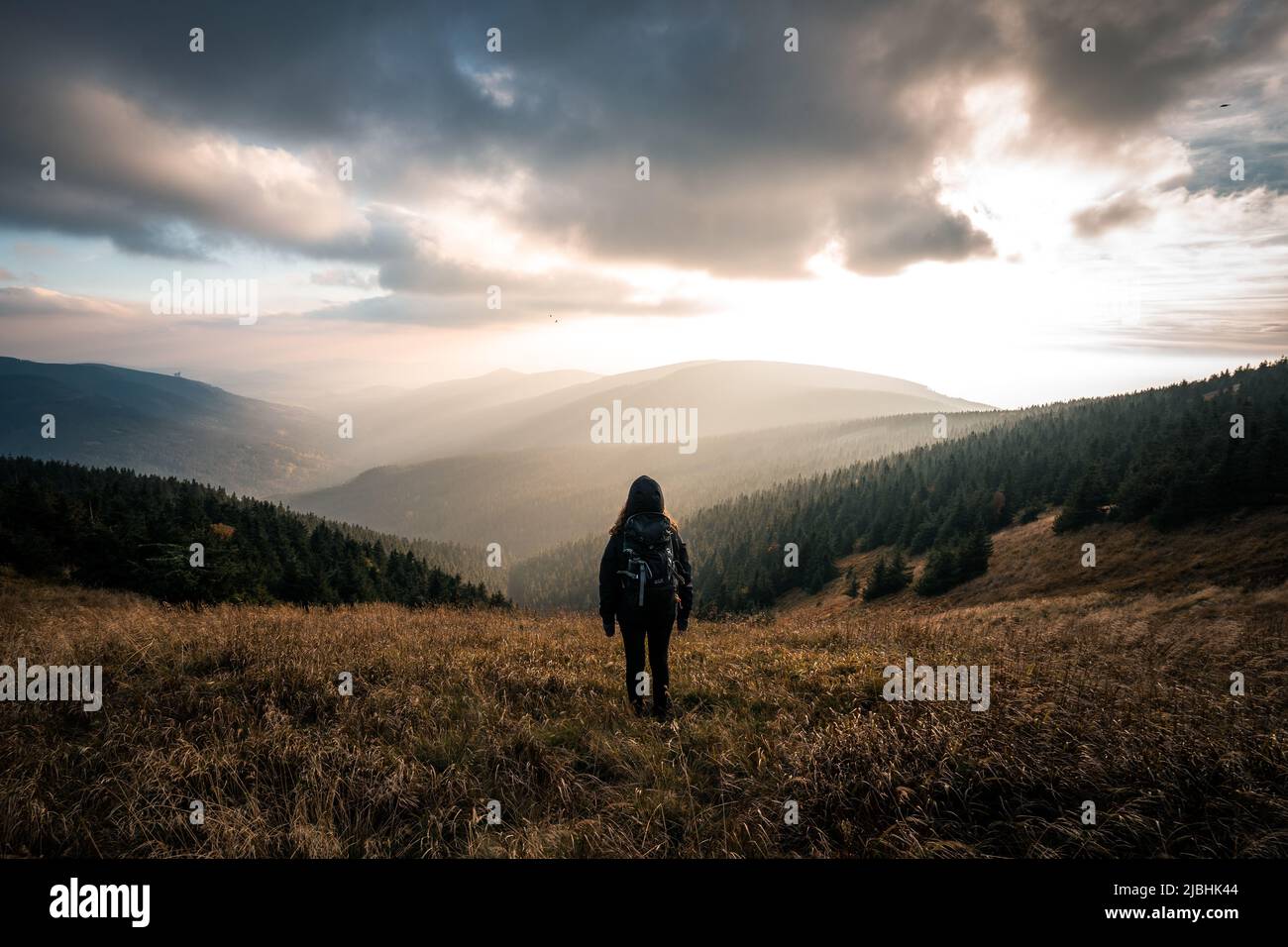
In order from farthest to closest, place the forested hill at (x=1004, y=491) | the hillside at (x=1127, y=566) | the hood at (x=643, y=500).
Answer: the forested hill at (x=1004, y=491) < the hillside at (x=1127, y=566) < the hood at (x=643, y=500)

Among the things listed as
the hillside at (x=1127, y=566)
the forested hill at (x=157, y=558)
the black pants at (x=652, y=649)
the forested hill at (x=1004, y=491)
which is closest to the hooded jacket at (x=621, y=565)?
the black pants at (x=652, y=649)

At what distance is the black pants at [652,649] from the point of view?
653 cm

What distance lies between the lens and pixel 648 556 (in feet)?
21.4

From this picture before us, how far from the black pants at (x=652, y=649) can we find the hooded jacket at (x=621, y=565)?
0.80ft

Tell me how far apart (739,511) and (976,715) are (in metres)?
144

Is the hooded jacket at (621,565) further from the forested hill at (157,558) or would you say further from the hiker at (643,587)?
the forested hill at (157,558)

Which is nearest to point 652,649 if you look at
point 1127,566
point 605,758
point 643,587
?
point 643,587

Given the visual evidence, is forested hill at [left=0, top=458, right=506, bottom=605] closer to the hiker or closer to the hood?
the hiker

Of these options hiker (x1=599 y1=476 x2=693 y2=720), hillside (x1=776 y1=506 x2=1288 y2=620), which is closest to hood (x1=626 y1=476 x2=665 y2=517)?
hiker (x1=599 y1=476 x2=693 y2=720)

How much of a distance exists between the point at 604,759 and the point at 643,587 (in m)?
1.96

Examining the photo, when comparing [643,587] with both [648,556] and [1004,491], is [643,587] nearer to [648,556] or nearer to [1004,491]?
[648,556]

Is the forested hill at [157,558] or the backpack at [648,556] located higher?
the backpack at [648,556]
